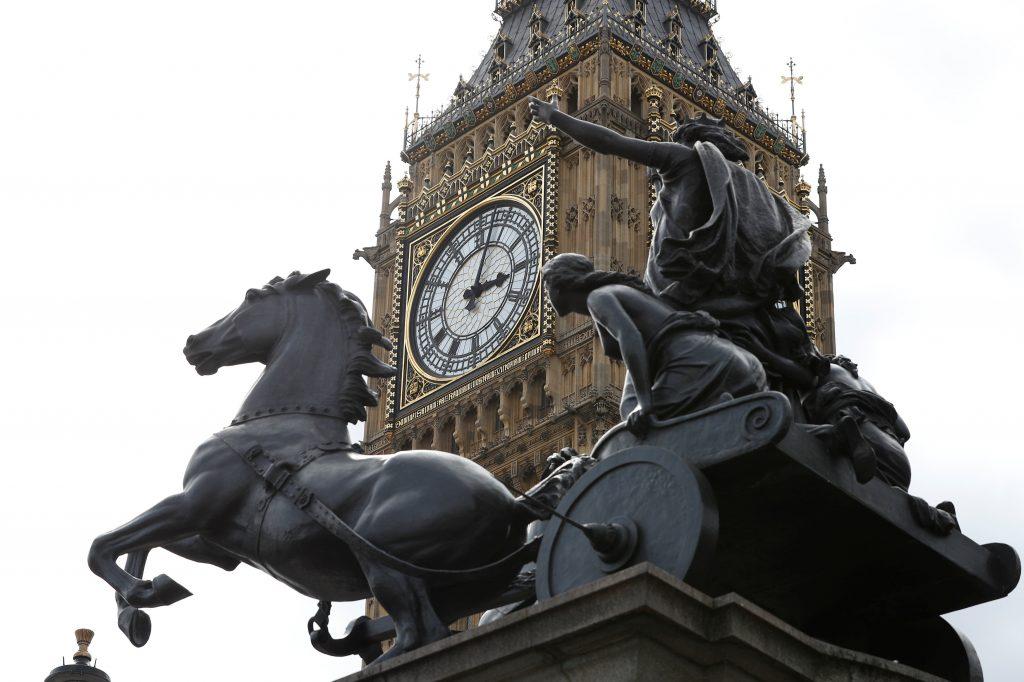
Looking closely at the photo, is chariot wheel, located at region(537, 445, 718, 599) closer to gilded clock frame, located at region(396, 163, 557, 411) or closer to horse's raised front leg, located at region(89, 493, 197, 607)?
horse's raised front leg, located at region(89, 493, 197, 607)

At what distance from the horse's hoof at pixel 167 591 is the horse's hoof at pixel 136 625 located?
12 centimetres

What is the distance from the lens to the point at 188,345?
1156cm

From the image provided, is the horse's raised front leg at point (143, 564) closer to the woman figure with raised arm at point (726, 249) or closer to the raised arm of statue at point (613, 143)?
the woman figure with raised arm at point (726, 249)

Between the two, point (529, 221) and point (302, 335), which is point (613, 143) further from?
point (529, 221)

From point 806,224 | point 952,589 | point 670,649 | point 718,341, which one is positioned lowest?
point 670,649

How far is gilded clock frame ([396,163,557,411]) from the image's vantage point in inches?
2165

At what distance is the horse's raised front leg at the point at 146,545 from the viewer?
34.4 feet

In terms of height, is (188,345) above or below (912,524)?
above

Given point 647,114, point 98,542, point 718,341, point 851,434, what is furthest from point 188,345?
point 647,114

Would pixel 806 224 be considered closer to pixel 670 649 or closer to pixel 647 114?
pixel 670 649

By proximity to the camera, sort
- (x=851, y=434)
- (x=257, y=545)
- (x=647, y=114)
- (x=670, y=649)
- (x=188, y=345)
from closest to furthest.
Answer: (x=670, y=649) < (x=851, y=434) < (x=257, y=545) < (x=188, y=345) < (x=647, y=114)

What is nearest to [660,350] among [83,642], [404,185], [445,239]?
[83,642]

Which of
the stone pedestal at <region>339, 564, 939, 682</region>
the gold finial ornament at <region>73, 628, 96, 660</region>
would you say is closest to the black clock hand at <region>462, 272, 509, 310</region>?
the gold finial ornament at <region>73, 628, 96, 660</region>

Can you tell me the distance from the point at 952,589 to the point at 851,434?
1.02 m
